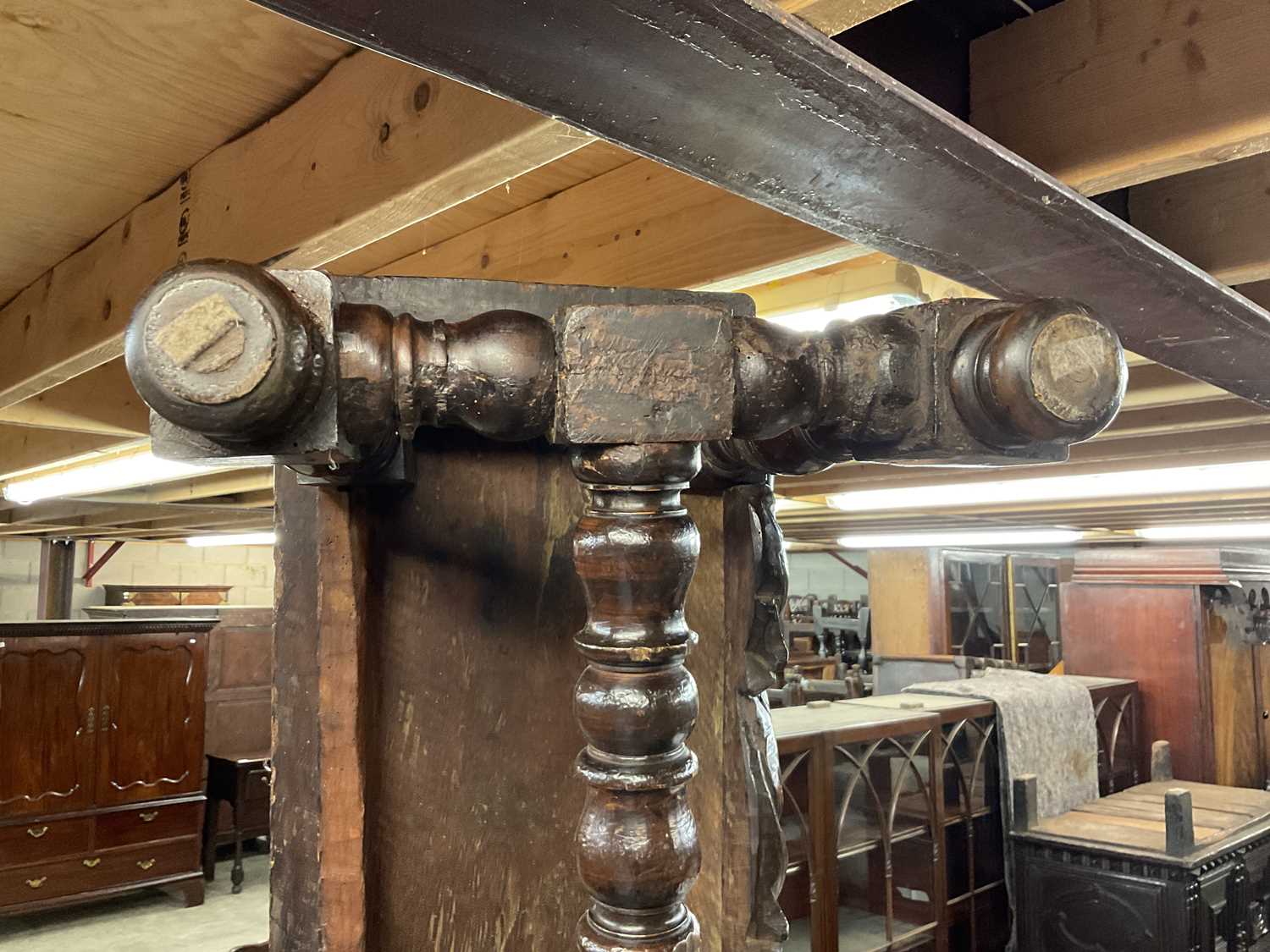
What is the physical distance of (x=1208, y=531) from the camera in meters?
6.03

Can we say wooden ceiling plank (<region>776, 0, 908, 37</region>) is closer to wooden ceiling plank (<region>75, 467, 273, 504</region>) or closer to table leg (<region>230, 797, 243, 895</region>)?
wooden ceiling plank (<region>75, 467, 273, 504</region>)

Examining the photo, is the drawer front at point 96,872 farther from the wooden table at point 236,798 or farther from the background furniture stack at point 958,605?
the background furniture stack at point 958,605

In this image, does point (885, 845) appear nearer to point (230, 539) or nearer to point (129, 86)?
point (129, 86)

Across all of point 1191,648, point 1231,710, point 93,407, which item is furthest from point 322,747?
point 1231,710

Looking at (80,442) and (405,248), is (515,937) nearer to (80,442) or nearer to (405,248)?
(405,248)

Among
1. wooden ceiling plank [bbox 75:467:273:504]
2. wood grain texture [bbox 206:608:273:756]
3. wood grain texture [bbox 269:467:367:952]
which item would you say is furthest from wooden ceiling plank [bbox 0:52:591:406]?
wood grain texture [bbox 206:608:273:756]

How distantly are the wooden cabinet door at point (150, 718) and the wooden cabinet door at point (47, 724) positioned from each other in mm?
80

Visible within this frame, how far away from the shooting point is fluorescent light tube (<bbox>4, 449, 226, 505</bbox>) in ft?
11.0

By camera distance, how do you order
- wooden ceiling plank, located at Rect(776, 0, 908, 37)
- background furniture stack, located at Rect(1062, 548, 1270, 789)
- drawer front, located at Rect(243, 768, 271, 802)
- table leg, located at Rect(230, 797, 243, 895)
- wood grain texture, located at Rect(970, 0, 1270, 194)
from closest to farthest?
wooden ceiling plank, located at Rect(776, 0, 908, 37)
wood grain texture, located at Rect(970, 0, 1270, 194)
background furniture stack, located at Rect(1062, 548, 1270, 789)
table leg, located at Rect(230, 797, 243, 895)
drawer front, located at Rect(243, 768, 271, 802)

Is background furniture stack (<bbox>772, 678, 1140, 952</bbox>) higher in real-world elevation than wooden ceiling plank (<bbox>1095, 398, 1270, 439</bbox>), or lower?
lower

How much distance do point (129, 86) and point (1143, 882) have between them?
3.65 meters

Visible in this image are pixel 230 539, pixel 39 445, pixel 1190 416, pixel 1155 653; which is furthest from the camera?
pixel 230 539

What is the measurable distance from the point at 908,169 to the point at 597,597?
0.44 meters

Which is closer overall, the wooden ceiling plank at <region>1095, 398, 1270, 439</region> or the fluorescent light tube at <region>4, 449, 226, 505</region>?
the wooden ceiling plank at <region>1095, 398, 1270, 439</region>
